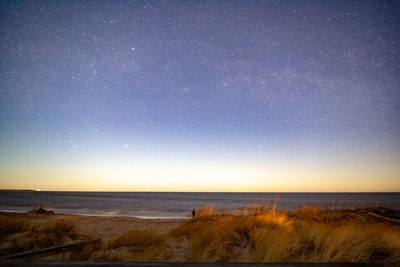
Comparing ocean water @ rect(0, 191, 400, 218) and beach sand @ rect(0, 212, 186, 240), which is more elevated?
beach sand @ rect(0, 212, 186, 240)

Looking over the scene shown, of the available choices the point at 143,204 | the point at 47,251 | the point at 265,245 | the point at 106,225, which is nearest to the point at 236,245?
the point at 265,245

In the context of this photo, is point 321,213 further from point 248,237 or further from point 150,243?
point 150,243

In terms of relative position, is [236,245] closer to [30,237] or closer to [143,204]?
[30,237]

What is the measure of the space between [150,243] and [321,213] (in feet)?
25.2

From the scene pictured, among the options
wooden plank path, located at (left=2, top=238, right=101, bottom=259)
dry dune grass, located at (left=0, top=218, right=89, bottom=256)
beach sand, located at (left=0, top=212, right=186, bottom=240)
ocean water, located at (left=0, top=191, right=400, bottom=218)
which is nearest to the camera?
wooden plank path, located at (left=2, top=238, right=101, bottom=259)

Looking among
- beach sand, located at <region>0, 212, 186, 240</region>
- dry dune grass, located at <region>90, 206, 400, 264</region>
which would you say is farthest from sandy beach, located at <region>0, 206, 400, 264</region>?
beach sand, located at <region>0, 212, 186, 240</region>

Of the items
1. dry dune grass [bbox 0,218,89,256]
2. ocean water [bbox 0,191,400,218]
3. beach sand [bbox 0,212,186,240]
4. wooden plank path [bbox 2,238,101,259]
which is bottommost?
ocean water [bbox 0,191,400,218]

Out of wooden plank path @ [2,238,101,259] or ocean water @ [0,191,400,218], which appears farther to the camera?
ocean water @ [0,191,400,218]

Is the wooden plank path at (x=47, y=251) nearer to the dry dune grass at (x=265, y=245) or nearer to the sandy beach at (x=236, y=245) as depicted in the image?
the sandy beach at (x=236, y=245)

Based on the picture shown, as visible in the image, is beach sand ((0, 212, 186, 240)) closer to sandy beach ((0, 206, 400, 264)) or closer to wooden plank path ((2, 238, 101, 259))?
sandy beach ((0, 206, 400, 264))

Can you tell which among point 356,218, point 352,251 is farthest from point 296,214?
point 352,251

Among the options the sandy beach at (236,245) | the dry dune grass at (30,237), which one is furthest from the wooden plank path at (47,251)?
the dry dune grass at (30,237)

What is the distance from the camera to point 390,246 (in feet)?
19.1

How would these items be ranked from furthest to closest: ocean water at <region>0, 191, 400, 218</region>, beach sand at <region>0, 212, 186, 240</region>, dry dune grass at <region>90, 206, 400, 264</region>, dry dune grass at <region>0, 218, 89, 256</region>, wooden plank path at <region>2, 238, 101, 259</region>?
ocean water at <region>0, 191, 400, 218</region> → beach sand at <region>0, 212, 186, 240</region> → dry dune grass at <region>0, 218, 89, 256</region> → dry dune grass at <region>90, 206, 400, 264</region> → wooden plank path at <region>2, 238, 101, 259</region>
